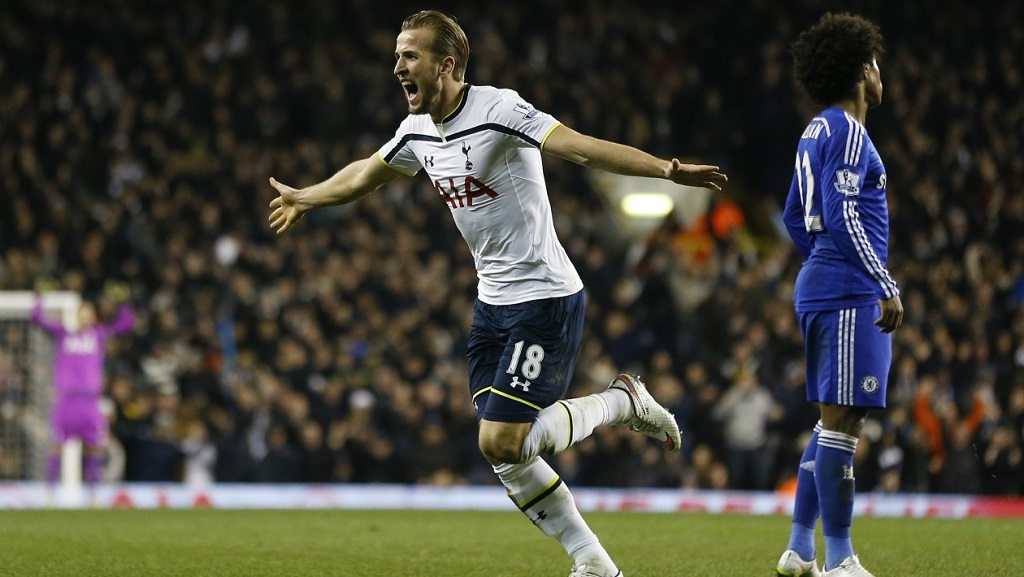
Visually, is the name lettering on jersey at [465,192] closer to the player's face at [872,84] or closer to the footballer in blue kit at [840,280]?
the footballer in blue kit at [840,280]

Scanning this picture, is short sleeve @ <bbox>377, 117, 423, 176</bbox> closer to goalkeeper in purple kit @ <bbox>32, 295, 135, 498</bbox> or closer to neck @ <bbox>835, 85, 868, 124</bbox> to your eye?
neck @ <bbox>835, 85, 868, 124</bbox>

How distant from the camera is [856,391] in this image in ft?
18.2

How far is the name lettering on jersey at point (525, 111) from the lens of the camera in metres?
5.62

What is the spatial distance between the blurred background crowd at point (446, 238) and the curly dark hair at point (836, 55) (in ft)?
24.7

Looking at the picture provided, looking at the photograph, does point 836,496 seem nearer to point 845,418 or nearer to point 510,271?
point 845,418

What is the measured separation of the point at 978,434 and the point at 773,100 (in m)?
6.75

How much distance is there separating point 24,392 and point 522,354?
32.4 feet

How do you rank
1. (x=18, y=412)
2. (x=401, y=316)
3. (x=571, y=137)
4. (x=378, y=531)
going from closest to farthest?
1. (x=571, y=137)
2. (x=378, y=531)
3. (x=18, y=412)
4. (x=401, y=316)

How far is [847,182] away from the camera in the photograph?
5.54 meters

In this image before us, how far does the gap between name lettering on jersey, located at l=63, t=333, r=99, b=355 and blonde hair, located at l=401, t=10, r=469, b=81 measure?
850 cm

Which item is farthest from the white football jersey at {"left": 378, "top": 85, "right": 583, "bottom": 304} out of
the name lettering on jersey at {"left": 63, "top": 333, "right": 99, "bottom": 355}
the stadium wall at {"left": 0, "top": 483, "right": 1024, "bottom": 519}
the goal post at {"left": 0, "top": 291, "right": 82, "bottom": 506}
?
the goal post at {"left": 0, "top": 291, "right": 82, "bottom": 506}

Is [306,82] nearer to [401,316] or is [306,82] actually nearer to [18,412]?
[401,316]

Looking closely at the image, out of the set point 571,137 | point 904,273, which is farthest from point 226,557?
point 904,273

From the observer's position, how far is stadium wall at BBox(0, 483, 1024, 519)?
1231 centimetres
